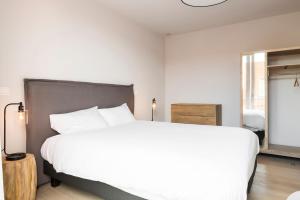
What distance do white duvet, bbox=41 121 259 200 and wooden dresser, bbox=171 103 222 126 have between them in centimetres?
165

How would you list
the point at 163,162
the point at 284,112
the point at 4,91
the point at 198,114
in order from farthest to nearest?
the point at 198,114, the point at 284,112, the point at 4,91, the point at 163,162

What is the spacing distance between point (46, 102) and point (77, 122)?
1.39 ft

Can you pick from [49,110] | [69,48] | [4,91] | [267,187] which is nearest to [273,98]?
[267,187]

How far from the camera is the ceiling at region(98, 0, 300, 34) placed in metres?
3.15

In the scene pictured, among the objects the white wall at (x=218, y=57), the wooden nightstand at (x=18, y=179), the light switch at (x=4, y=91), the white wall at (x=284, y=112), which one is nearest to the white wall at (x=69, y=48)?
the light switch at (x=4, y=91)

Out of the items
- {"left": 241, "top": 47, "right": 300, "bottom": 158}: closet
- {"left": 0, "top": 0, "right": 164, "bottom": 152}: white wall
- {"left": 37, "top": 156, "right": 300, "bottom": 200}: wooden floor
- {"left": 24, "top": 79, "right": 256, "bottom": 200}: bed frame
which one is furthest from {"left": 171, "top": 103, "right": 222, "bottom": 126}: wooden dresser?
{"left": 24, "top": 79, "right": 256, "bottom": 200}: bed frame

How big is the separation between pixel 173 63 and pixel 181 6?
5.56 ft

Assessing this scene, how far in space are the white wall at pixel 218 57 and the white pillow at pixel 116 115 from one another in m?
1.84

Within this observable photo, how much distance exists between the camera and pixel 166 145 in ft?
5.73

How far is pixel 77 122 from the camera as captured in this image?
2475mm

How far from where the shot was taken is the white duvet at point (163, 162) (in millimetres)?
1264

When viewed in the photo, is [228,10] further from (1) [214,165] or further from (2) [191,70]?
(1) [214,165]

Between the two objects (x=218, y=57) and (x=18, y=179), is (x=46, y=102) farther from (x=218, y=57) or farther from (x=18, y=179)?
(x=218, y=57)

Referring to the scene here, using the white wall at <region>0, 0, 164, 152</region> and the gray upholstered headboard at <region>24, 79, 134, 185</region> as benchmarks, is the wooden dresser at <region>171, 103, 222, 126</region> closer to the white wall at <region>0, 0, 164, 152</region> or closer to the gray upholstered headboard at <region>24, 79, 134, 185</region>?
the white wall at <region>0, 0, 164, 152</region>
